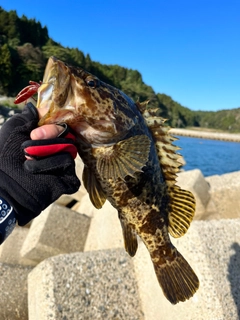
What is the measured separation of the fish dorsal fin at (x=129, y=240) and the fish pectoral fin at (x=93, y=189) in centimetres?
40

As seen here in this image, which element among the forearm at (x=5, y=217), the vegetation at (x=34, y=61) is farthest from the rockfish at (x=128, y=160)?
the vegetation at (x=34, y=61)

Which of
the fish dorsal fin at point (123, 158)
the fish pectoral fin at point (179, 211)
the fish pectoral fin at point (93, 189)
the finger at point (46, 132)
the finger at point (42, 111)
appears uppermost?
the finger at point (42, 111)

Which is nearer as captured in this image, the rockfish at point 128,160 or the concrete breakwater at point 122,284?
the rockfish at point 128,160

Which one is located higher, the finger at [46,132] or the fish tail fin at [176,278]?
the finger at [46,132]

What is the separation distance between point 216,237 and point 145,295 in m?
1.07

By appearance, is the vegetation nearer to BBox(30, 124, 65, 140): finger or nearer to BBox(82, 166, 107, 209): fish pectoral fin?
BBox(82, 166, 107, 209): fish pectoral fin

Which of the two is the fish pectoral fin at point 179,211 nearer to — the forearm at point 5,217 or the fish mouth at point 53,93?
the fish mouth at point 53,93

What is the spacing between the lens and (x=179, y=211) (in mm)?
2617

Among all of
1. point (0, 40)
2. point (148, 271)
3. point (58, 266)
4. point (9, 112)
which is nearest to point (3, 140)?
point (58, 266)

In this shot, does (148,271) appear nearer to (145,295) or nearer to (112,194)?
(145,295)

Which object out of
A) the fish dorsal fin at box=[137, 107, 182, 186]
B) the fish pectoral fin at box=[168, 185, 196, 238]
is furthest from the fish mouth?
the fish pectoral fin at box=[168, 185, 196, 238]

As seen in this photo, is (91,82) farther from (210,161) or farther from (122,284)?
(210,161)

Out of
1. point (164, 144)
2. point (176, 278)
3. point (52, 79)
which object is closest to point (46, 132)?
point (52, 79)

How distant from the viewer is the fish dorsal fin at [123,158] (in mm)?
2154
